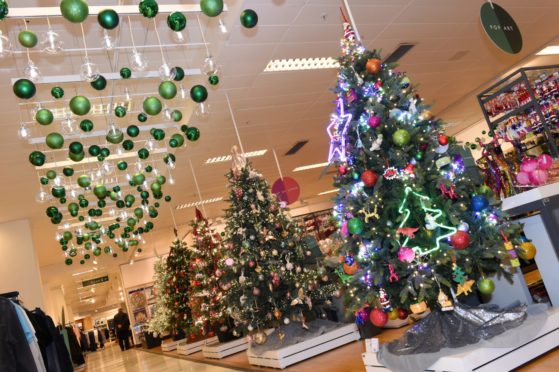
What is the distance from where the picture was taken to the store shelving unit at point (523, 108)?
475 centimetres

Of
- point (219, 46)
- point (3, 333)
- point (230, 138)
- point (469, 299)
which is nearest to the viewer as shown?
point (3, 333)

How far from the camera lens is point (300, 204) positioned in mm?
21406

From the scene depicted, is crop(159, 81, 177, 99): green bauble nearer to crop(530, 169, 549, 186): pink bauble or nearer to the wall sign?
the wall sign

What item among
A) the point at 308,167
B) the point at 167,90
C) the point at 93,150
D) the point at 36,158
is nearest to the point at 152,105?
the point at 167,90

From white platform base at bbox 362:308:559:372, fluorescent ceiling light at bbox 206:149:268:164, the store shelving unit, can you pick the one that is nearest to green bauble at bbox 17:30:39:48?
white platform base at bbox 362:308:559:372

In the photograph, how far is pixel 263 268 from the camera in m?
6.23

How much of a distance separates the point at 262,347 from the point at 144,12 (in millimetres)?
4596

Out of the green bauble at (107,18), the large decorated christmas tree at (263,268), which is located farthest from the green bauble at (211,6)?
the large decorated christmas tree at (263,268)

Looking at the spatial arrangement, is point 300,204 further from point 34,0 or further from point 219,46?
point 34,0

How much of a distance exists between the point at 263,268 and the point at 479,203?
132 inches

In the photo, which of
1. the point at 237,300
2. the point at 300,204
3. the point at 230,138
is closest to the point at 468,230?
the point at 237,300

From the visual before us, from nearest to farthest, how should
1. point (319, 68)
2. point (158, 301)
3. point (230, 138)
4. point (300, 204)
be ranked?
1. point (319, 68)
2. point (230, 138)
3. point (158, 301)
4. point (300, 204)

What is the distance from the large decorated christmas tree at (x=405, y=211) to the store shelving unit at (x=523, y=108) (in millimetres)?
1540

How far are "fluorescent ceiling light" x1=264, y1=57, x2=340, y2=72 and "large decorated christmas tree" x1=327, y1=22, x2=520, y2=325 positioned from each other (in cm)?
339
